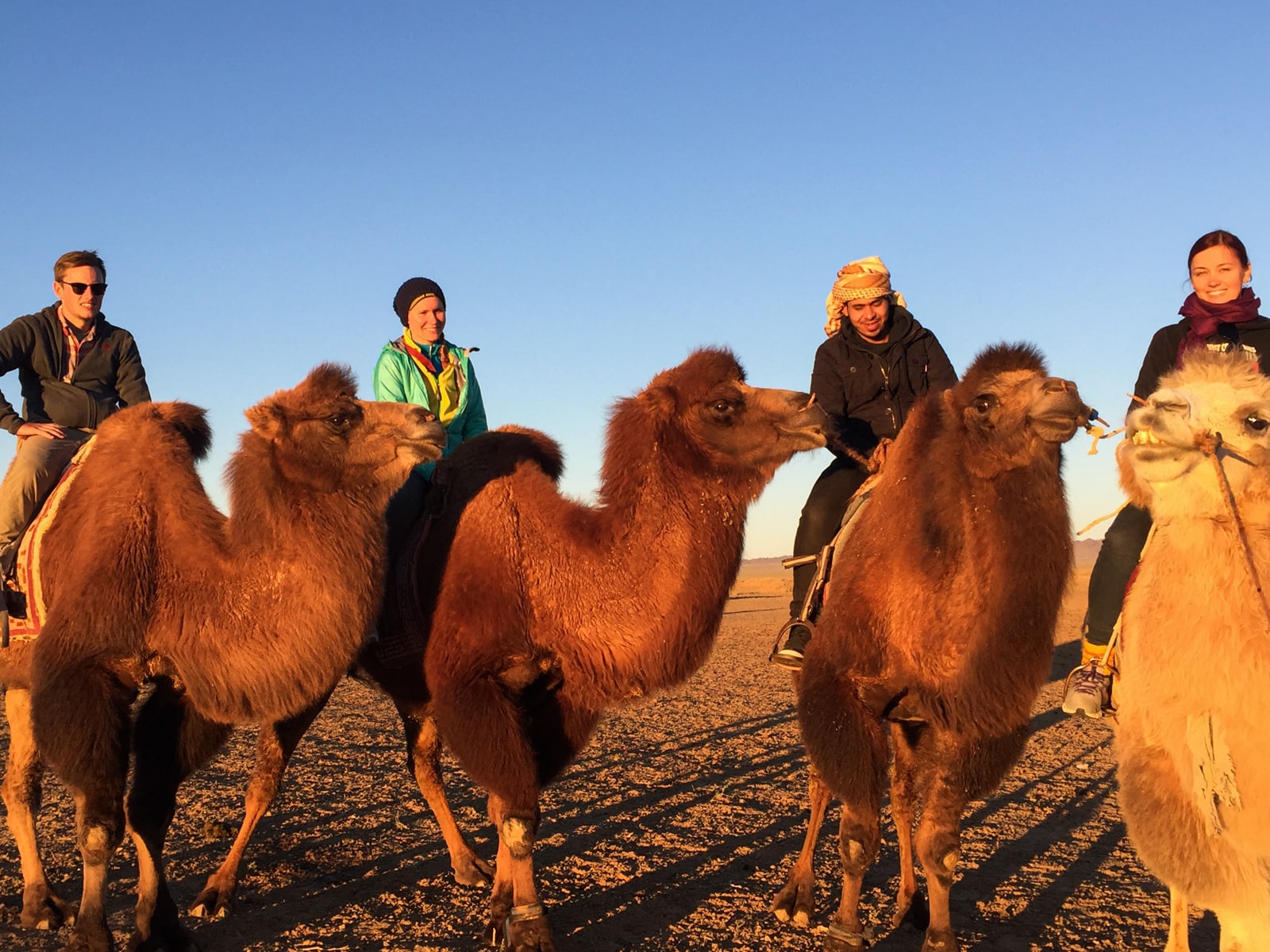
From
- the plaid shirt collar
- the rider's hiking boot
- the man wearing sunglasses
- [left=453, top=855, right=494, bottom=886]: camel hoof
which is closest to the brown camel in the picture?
the rider's hiking boot

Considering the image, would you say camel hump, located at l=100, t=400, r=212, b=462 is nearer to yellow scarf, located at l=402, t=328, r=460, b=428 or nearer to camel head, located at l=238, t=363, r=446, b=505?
camel head, located at l=238, t=363, r=446, b=505

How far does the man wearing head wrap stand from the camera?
6.64 metres

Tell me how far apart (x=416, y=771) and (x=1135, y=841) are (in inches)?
171

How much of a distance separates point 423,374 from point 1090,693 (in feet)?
13.7

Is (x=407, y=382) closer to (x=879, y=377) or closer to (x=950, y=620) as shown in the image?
(x=879, y=377)

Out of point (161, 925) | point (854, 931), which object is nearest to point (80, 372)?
point (161, 925)

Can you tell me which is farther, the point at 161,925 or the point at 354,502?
the point at 354,502

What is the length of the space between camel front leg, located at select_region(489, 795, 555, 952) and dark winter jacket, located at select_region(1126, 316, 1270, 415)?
344 centimetres

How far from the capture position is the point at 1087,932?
5.54 metres

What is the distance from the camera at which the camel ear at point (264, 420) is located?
543cm

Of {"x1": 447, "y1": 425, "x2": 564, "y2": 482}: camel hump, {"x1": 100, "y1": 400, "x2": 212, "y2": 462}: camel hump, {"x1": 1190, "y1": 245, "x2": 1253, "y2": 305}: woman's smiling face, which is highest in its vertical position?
{"x1": 1190, "y1": 245, "x2": 1253, "y2": 305}: woman's smiling face

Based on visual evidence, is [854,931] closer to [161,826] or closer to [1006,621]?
[1006,621]

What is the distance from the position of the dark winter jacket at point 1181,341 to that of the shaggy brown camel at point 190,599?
3648 millimetres

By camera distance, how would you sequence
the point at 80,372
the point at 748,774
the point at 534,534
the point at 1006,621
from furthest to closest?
the point at 748,774
the point at 80,372
the point at 534,534
the point at 1006,621
